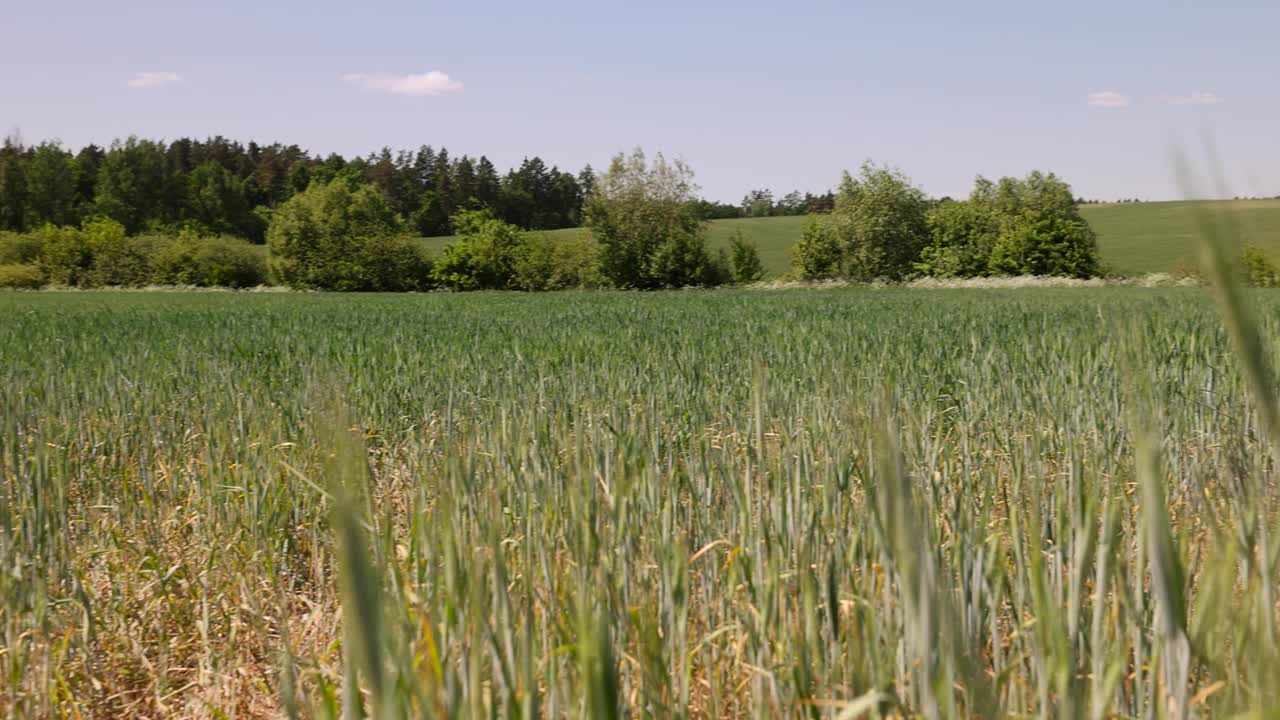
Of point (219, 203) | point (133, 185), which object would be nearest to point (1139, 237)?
point (219, 203)

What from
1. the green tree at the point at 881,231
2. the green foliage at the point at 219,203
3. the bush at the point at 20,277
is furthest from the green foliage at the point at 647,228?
the green foliage at the point at 219,203

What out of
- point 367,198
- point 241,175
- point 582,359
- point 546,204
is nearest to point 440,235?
point 546,204

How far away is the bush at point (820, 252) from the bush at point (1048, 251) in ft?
32.0

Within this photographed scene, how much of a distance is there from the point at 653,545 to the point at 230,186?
98.6 meters

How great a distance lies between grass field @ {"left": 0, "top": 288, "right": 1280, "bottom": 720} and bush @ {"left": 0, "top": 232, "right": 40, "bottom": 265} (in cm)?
5981

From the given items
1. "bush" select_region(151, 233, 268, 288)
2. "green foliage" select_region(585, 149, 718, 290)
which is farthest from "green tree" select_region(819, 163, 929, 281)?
"bush" select_region(151, 233, 268, 288)

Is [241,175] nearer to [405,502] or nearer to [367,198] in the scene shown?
[367,198]

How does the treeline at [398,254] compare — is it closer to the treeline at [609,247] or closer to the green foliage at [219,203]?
the treeline at [609,247]

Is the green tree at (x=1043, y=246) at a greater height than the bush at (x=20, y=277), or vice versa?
the bush at (x=20, y=277)

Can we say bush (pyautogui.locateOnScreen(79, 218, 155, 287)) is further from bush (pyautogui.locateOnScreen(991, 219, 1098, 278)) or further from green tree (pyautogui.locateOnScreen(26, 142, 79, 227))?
bush (pyautogui.locateOnScreen(991, 219, 1098, 278))

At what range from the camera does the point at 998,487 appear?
3891 mm

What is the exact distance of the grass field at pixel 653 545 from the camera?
3.65ft

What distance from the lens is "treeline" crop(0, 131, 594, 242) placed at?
75500 millimetres

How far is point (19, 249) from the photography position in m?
57.0
